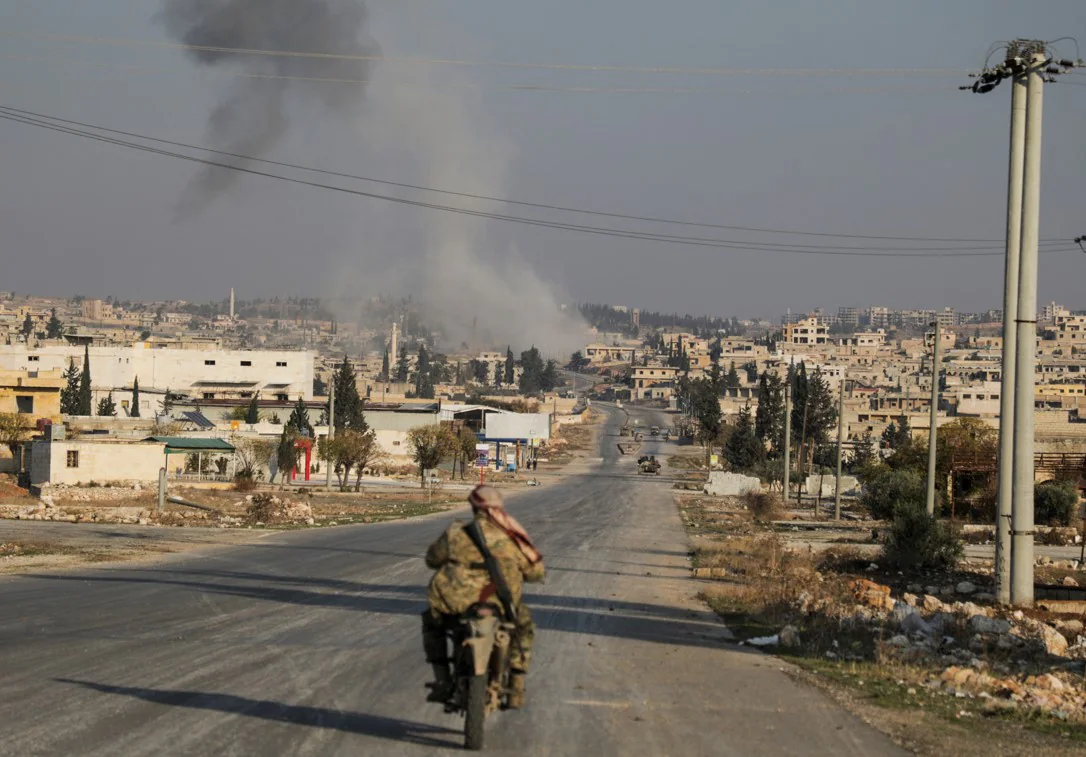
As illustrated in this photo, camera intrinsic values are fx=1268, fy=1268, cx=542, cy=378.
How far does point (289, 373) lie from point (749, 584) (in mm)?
129636

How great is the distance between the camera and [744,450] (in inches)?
3868

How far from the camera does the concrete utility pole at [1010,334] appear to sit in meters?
19.7

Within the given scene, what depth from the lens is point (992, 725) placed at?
10.0 metres

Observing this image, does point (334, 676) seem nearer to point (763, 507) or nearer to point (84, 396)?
point (763, 507)

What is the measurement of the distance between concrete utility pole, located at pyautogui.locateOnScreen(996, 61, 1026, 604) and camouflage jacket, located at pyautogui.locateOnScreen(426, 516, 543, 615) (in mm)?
13424

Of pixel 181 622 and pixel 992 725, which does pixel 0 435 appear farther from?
pixel 992 725

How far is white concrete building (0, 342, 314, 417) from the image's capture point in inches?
5438

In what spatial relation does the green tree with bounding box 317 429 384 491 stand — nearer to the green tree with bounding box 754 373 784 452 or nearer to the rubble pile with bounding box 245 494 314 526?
the rubble pile with bounding box 245 494 314 526

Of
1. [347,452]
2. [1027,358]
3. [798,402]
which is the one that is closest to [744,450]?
[798,402]

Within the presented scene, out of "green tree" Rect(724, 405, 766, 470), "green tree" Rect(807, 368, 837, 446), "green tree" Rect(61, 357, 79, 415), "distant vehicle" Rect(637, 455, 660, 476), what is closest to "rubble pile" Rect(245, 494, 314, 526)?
"distant vehicle" Rect(637, 455, 660, 476)

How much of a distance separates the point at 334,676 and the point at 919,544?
1916 cm

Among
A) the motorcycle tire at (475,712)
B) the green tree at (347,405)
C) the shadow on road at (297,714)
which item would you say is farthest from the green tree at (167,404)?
the motorcycle tire at (475,712)

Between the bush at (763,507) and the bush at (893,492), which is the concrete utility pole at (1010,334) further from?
the bush at (763,507)

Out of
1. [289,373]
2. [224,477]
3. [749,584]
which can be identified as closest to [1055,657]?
[749,584]
